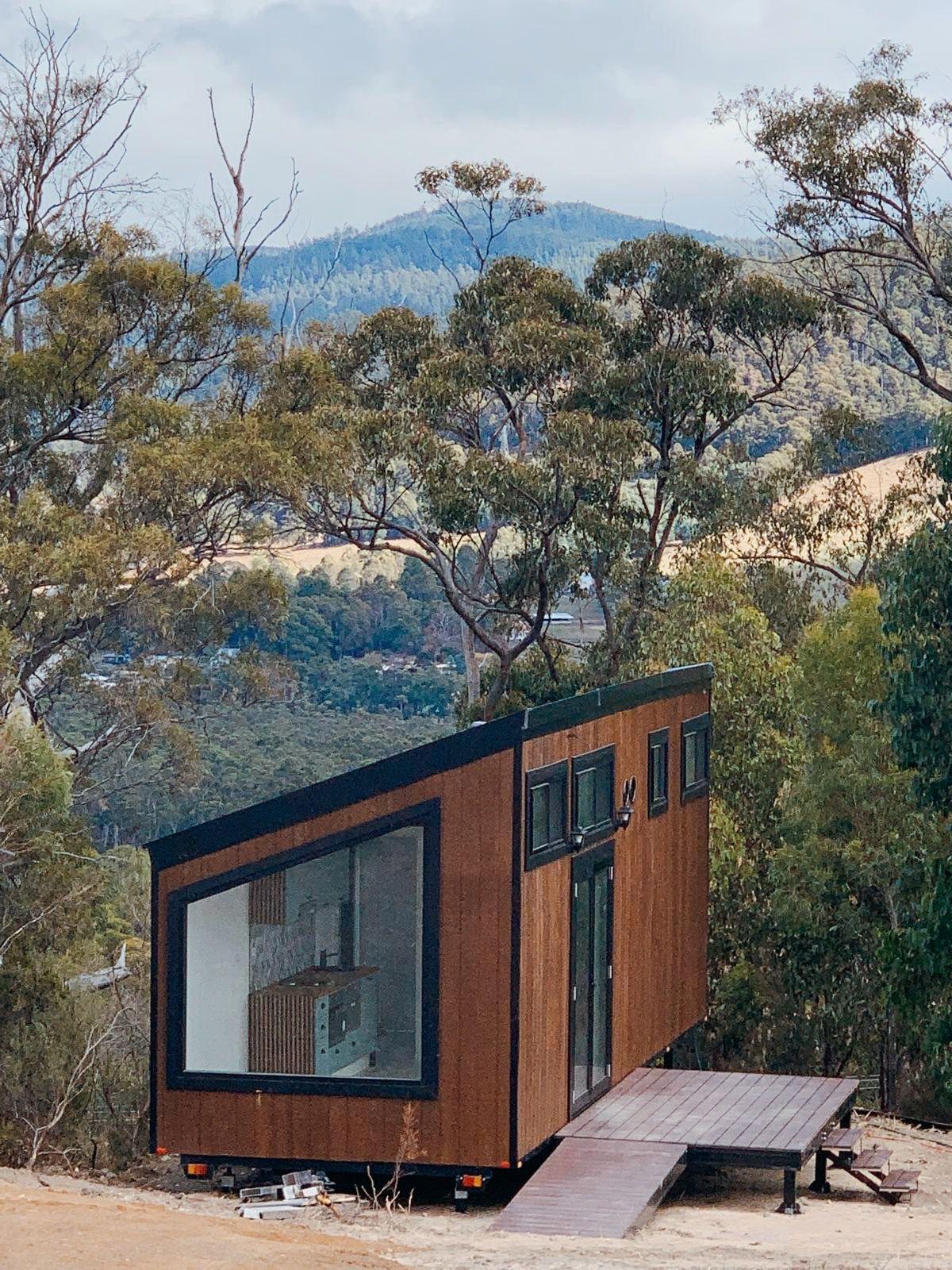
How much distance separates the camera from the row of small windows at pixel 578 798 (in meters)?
9.22

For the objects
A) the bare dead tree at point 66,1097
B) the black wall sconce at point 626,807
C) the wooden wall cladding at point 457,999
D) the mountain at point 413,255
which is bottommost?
the bare dead tree at point 66,1097

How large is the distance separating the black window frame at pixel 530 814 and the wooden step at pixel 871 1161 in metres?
2.39

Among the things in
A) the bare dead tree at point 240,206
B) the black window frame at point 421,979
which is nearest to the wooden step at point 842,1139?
the black window frame at point 421,979

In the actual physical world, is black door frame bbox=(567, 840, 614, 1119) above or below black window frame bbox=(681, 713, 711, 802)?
below

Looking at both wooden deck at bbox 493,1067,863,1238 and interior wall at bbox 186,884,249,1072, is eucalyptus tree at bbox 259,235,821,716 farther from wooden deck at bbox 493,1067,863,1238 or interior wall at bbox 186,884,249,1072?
interior wall at bbox 186,884,249,1072

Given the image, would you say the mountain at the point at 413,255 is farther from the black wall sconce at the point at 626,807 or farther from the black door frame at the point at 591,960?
the black door frame at the point at 591,960

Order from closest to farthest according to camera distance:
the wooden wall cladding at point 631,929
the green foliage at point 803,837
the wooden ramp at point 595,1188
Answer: the wooden ramp at point 595,1188 < the wooden wall cladding at point 631,929 < the green foliage at point 803,837

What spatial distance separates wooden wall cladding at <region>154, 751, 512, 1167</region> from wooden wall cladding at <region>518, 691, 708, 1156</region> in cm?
14

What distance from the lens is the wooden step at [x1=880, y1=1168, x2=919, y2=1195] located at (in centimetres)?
931

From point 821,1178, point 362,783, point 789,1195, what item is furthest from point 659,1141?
point 362,783

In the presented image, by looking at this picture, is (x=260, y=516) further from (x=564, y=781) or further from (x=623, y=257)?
(x=564, y=781)

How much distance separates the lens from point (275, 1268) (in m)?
6.04

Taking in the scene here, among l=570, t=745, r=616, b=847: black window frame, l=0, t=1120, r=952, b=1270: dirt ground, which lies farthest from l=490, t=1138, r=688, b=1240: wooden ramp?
l=570, t=745, r=616, b=847: black window frame

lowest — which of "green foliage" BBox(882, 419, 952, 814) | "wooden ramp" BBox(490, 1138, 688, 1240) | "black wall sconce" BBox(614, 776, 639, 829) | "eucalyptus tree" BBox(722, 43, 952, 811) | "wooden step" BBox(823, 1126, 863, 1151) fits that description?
"wooden step" BBox(823, 1126, 863, 1151)
